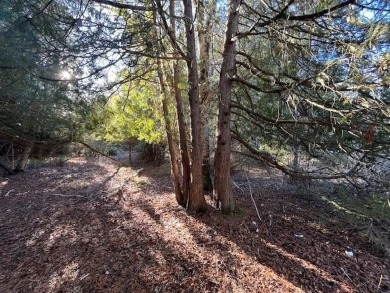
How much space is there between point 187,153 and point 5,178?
7630 mm

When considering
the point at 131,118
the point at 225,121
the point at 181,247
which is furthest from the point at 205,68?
the point at 181,247

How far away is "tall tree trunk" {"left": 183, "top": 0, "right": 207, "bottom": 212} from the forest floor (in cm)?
33

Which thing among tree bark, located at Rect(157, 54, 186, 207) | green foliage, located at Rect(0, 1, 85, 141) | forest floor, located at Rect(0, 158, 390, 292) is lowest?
forest floor, located at Rect(0, 158, 390, 292)

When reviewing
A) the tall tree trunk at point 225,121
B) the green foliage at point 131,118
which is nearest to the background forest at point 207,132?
the tall tree trunk at point 225,121

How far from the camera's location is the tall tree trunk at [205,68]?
4703mm

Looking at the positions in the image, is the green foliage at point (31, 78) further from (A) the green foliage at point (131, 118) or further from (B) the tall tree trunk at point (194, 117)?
(B) the tall tree trunk at point (194, 117)

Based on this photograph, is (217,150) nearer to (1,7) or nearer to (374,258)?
(374,258)

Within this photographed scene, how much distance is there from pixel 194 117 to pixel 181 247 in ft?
6.78

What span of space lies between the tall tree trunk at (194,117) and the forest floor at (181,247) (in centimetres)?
33

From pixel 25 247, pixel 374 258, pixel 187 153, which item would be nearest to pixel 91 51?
pixel 187 153

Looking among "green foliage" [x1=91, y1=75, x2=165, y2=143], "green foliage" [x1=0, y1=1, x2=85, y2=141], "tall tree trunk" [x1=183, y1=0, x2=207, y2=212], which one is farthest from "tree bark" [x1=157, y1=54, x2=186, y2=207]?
"green foliage" [x1=0, y1=1, x2=85, y2=141]

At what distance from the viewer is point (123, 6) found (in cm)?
298

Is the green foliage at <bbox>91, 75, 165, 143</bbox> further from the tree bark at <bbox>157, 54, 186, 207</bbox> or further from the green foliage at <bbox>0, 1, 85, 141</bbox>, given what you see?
the tree bark at <bbox>157, 54, 186, 207</bbox>

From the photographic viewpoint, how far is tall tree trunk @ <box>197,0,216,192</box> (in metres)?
4.70
